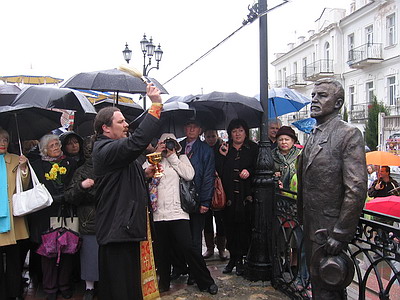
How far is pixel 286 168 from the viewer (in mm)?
4551

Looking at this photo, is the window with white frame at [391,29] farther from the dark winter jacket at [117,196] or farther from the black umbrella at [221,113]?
the dark winter jacket at [117,196]

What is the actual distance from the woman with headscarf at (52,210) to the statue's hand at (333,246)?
2.75 metres

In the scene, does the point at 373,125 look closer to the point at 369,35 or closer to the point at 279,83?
the point at 369,35

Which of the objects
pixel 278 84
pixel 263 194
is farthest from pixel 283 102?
pixel 278 84

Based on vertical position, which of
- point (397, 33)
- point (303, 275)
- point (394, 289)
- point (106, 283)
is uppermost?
point (397, 33)

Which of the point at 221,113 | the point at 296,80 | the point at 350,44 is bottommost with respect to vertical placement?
the point at 221,113

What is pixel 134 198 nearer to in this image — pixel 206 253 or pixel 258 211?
pixel 258 211

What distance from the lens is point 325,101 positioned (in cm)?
272

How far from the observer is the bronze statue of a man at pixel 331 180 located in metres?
2.46

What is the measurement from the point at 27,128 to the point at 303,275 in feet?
11.8

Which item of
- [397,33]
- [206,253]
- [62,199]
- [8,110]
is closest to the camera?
[8,110]

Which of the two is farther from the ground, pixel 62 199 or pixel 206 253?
pixel 62 199

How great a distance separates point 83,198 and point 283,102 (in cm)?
369

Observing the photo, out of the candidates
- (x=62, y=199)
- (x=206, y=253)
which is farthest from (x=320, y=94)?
(x=206, y=253)
